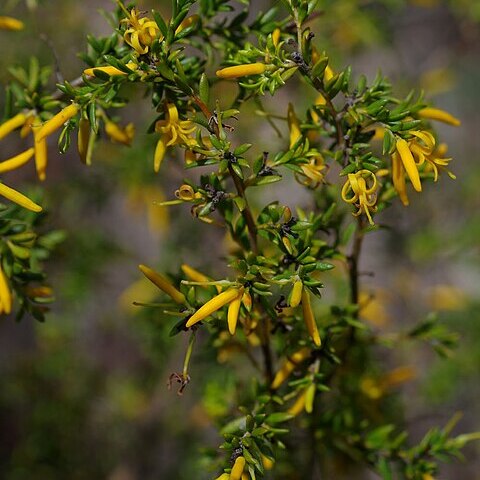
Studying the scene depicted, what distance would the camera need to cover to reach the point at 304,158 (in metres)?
1.07

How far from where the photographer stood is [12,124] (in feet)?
4.00

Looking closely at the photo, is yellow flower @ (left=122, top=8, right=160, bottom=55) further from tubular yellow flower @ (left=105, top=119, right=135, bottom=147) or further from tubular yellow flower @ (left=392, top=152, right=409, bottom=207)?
tubular yellow flower @ (left=392, top=152, right=409, bottom=207)

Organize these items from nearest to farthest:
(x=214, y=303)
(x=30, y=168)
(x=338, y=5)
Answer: (x=214, y=303) → (x=338, y=5) → (x=30, y=168)

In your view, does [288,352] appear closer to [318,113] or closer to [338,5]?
[318,113]

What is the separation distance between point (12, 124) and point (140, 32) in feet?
1.26

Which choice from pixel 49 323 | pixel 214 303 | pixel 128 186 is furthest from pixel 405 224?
pixel 214 303

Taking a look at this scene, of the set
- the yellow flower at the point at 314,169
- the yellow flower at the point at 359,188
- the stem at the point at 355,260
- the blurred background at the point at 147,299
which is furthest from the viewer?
the blurred background at the point at 147,299

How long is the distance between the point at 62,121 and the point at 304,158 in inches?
14.9

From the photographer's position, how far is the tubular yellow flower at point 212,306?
3.20 feet

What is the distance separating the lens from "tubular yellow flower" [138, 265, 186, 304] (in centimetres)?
101

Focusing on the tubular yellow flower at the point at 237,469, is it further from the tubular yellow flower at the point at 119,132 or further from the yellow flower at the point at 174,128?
the tubular yellow flower at the point at 119,132

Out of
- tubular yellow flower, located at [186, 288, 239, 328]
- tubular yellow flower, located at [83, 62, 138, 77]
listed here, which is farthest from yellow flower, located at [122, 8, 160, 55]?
tubular yellow flower, located at [186, 288, 239, 328]

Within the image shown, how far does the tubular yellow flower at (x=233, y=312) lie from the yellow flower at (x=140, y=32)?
38 cm

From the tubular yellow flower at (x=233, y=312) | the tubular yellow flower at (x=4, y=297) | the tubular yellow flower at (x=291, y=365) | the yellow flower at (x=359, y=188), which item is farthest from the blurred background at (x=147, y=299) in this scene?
the yellow flower at (x=359, y=188)
